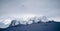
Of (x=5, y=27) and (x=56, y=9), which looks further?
(x=56, y=9)

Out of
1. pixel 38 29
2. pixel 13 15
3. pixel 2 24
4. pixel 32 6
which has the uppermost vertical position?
pixel 32 6

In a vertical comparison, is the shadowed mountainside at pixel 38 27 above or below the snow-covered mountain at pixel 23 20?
below

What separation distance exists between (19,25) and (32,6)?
2.09ft

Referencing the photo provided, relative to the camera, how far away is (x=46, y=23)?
245cm

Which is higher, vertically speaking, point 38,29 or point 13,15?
point 13,15

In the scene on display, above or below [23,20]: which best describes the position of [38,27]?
below

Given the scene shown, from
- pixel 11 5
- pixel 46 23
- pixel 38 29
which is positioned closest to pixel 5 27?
pixel 11 5

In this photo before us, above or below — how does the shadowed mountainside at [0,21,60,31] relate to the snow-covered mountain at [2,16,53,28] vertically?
below

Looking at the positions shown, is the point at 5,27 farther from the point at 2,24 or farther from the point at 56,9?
the point at 56,9

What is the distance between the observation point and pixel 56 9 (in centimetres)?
258

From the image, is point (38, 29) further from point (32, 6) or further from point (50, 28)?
point (32, 6)

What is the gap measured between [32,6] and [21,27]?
2.14 ft

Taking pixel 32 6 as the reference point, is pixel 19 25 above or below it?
below

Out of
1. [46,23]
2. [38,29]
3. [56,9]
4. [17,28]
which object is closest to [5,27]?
[17,28]
